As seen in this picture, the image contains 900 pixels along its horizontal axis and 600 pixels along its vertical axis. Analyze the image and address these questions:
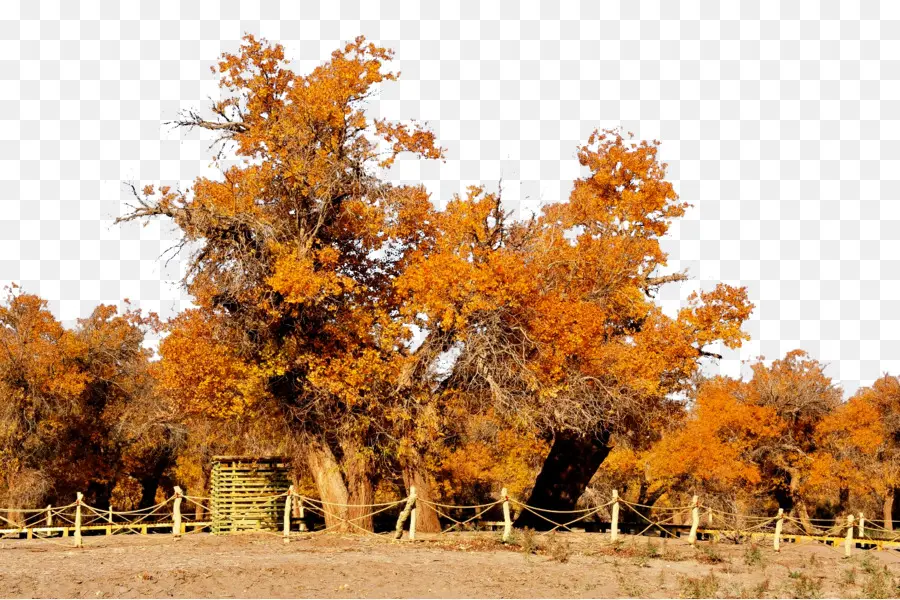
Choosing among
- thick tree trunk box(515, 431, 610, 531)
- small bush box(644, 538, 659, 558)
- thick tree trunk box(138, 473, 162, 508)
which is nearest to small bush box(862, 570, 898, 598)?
small bush box(644, 538, 659, 558)

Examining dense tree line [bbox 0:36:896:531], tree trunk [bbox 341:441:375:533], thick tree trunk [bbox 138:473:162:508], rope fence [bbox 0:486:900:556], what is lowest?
thick tree trunk [bbox 138:473:162:508]

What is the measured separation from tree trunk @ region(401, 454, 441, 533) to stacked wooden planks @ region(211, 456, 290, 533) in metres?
3.56

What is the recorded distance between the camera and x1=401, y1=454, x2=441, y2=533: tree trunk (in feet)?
91.0

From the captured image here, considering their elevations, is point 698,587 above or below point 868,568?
above

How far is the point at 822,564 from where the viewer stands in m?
22.4

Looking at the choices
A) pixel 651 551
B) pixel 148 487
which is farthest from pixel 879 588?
pixel 148 487

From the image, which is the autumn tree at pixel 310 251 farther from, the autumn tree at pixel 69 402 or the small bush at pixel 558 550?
the autumn tree at pixel 69 402

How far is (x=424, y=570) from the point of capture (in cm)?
1797

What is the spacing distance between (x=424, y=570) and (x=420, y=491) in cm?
1002

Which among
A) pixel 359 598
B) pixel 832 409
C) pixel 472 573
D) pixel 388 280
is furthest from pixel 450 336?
pixel 832 409

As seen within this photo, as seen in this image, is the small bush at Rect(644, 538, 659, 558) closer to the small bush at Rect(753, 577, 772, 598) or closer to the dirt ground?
the dirt ground

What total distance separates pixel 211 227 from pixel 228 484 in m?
7.18

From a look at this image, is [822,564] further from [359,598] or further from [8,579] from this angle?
[8,579]

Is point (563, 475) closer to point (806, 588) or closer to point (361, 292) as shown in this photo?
point (361, 292)
